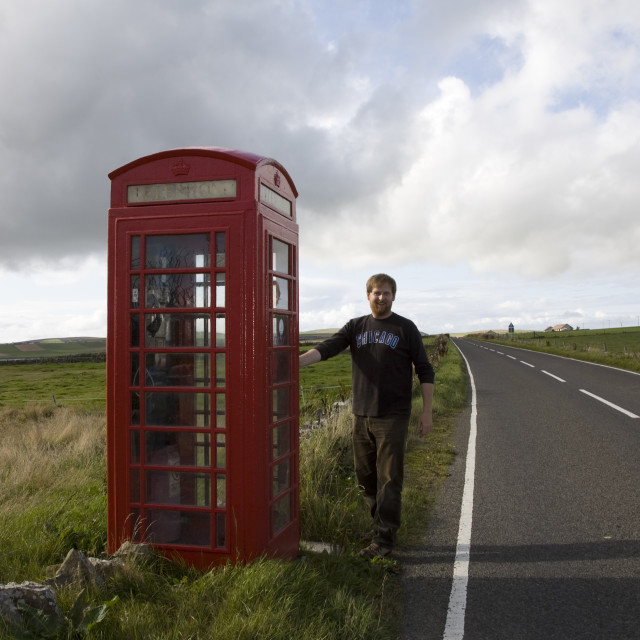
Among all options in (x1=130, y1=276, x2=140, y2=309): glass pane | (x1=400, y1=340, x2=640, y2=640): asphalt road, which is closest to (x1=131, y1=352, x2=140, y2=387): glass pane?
(x1=130, y1=276, x2=140, y2=309): glass pane

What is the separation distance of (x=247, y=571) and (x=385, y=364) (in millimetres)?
1850

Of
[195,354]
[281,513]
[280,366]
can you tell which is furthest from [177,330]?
[281,513]

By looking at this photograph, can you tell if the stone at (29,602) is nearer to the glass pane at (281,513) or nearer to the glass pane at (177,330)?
the glass pane at (281,513)

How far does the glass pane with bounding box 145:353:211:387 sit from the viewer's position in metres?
4.02

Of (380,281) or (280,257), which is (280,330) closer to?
(280,257)

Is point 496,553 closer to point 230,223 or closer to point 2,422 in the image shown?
point 230,223

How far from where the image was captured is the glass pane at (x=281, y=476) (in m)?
4.27

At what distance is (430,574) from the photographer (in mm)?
4312

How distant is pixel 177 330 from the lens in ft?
13.3

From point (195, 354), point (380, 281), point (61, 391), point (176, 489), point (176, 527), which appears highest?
point (380, 281)

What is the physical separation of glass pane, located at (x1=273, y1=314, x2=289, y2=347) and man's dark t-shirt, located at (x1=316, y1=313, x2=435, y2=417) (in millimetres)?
424

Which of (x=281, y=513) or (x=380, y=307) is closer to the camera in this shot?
(x=281, y=513)

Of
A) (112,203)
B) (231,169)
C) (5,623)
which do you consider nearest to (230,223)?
(231,169)

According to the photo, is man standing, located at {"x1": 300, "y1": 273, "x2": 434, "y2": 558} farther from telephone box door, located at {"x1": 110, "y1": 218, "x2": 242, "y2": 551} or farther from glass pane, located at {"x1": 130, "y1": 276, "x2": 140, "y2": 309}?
glass pane, located at {"x1": 130, "y1": 276, "x2": 140, "y2": 309}
